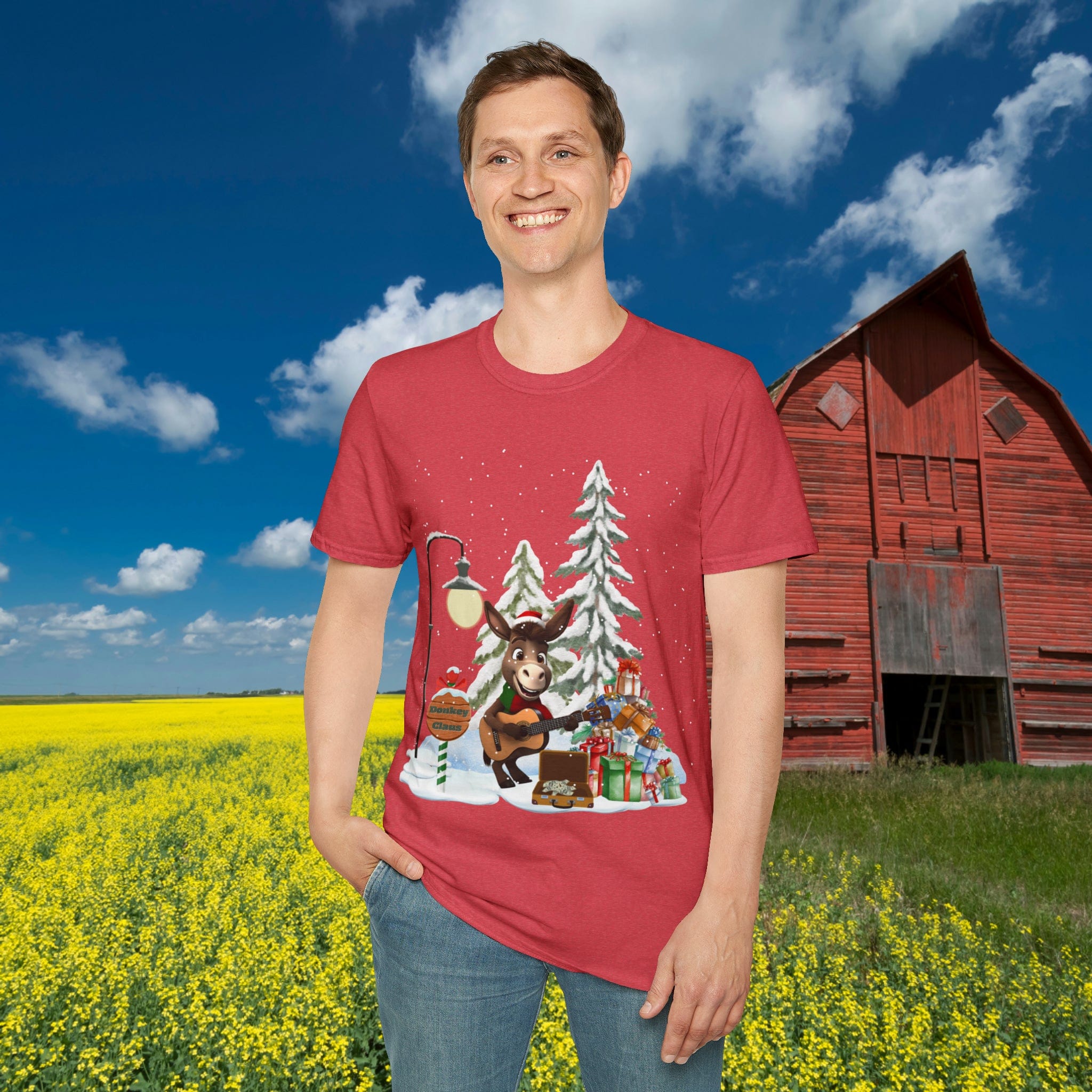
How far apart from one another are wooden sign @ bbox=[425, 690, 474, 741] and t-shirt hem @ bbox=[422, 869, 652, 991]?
0.29m

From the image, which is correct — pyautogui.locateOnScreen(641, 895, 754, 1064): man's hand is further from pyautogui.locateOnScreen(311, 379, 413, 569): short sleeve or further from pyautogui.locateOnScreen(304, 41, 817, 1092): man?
pyautogui.locateOnScreen(311, 379, 413, 569): short sleeve

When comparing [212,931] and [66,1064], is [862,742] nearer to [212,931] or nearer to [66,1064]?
[212,931]

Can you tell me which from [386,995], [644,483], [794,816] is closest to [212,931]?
[386,995]

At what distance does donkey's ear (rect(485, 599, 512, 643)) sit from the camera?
1562 mm

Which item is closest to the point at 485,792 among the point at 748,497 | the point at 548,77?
the point at 748,497

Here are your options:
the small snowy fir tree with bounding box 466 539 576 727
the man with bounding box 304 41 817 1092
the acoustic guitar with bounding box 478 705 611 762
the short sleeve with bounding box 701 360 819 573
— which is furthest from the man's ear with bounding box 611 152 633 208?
the acoustic guitar with bounding box 478 705 611 762

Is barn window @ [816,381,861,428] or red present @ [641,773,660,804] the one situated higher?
barn window @ [816,381,861,428]

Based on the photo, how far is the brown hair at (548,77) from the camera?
1727 millimetres

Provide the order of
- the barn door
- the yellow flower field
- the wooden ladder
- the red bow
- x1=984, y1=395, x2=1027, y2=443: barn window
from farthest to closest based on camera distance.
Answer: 1. x1=984, y1=395, x2=1027, y2=443: barn window
2. the wooden ladder
3. the barn door
4. the yellow flower field
5. the red bow

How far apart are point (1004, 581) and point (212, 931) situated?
14.3 m

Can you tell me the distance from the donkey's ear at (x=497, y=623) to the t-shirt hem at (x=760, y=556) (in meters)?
0.43

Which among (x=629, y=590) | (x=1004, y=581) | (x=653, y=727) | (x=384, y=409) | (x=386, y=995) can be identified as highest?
(x=1004, y=581)

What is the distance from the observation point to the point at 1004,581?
14523 mm

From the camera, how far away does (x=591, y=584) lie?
1.56 metres
